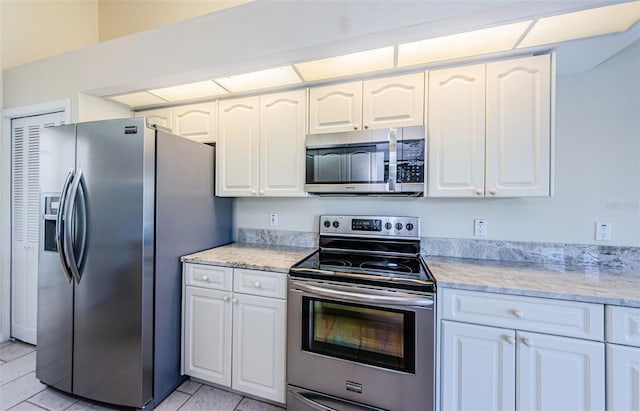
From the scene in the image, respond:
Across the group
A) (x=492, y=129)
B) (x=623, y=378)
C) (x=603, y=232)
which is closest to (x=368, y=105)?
(x=492, y=129)

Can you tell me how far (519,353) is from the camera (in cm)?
117

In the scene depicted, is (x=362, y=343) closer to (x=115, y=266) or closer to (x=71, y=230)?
(x=115, y=266)

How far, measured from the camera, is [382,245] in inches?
Result: 75.4

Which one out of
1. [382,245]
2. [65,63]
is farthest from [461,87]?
[65,63]

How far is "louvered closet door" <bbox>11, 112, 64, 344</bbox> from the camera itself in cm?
225

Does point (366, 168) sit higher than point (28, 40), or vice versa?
point (28, 40)

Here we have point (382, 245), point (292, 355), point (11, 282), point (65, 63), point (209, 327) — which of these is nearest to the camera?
point (292, 355)

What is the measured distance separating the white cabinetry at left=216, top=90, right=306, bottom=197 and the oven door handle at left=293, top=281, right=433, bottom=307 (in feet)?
2.51

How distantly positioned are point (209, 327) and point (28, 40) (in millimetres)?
3174

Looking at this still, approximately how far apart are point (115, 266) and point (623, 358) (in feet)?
8.54

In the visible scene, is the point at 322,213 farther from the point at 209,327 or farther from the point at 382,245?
the point at 209,327

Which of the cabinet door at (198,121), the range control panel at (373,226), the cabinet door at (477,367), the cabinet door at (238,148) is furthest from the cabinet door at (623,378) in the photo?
the cabinet door at (198,121)

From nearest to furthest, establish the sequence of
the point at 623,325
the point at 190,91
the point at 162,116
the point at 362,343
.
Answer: the point at 623,325, the point at 362,343, the point at 190,91, the point at 162,116

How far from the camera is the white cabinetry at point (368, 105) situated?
1.66m
